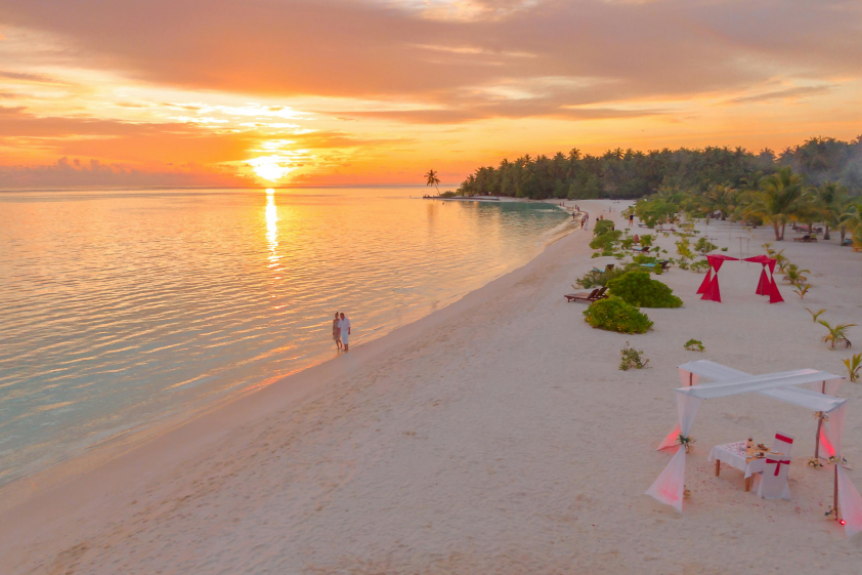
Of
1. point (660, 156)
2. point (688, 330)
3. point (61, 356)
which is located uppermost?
point (660, 156)

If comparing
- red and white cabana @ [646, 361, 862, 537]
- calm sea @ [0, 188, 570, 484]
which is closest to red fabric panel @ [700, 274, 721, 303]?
calm sea @ [0, 188, 570, 484]

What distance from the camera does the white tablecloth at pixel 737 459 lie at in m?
7.85

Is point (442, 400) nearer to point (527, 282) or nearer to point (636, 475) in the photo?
point (636, 475)

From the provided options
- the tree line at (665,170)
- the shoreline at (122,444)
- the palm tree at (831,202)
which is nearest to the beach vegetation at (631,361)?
the shoreline at (122,444)

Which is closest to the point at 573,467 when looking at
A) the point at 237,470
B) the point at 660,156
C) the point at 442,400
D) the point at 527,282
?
the point at 442,400

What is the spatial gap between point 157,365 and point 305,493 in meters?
A: 10.5

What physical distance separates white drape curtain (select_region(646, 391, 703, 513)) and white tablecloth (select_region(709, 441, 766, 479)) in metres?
1.07

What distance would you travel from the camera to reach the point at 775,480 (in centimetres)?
784

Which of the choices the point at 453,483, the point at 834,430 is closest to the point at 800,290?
the point at 834,430

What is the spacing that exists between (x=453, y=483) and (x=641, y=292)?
15.4 metres

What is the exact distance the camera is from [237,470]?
9875 mm

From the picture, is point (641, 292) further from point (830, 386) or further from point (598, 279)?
point (830, 386)

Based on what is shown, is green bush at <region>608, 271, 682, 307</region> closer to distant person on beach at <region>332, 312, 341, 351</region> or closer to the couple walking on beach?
the couple walking on beach

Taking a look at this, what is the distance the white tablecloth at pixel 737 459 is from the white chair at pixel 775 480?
0.10 m
